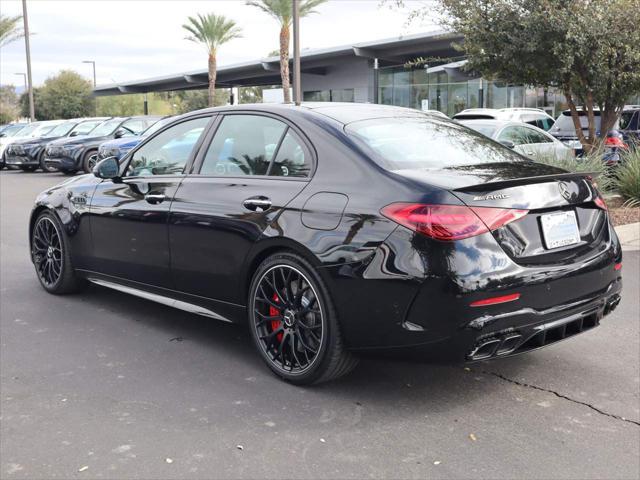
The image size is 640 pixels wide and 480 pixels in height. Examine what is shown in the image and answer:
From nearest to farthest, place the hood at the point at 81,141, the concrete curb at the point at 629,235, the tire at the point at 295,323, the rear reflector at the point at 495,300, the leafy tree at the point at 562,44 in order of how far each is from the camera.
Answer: the rear reflector at the point at 495,300 → the tire at the point at 295,323 → the concrete curb at the point at 629,235 → the leafy tree at the point at 562,44 → the hood at the point at 81,141

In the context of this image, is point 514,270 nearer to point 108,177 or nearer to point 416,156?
point 416,156

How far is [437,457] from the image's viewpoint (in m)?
3.27

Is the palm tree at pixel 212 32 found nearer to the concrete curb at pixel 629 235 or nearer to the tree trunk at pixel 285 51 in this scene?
the tree trunk at pixel 285 51

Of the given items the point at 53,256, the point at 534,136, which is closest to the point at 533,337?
the point at 53,256

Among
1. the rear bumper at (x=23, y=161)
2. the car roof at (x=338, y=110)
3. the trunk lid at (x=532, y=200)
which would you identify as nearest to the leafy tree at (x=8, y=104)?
the rear bumper at (x=23, y=161)

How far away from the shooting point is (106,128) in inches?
847

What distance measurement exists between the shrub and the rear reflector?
794 centimetres

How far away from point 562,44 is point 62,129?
18251mm

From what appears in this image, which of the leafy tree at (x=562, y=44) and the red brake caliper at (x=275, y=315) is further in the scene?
the leafy tree at (x=562, y=44)

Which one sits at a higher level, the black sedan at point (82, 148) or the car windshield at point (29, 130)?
the car windshield at point (29, 130)

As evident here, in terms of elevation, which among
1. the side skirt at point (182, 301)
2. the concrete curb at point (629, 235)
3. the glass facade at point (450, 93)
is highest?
the glass facade at point (450, 93)

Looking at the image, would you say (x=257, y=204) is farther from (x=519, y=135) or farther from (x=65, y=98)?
(x=65, y=98)

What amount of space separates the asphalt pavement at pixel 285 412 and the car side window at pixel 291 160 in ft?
3.91

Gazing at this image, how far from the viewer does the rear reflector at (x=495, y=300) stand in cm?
346
